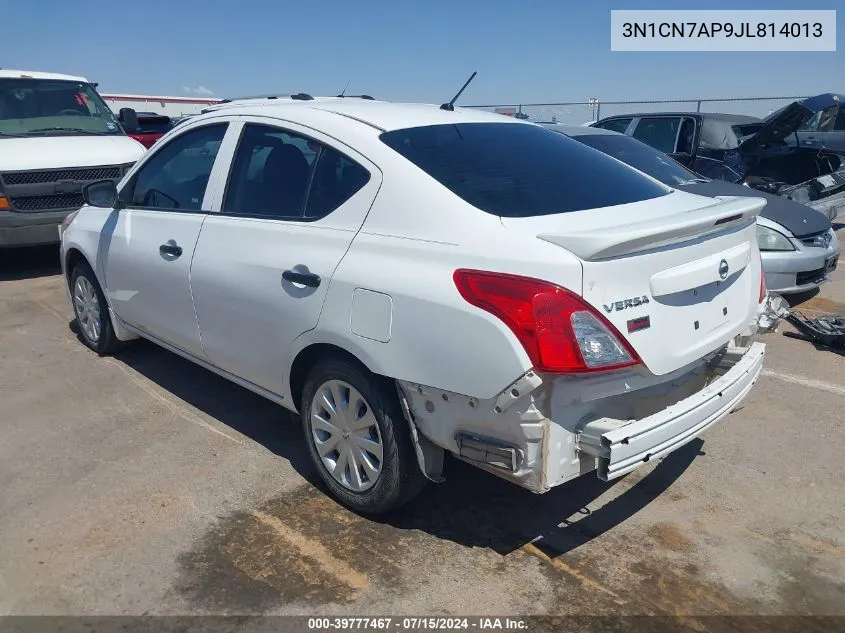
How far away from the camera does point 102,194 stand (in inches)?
194

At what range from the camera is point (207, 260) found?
3.87 meters

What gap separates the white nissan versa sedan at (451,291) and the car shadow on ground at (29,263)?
5.13 m

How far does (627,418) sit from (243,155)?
93.5 inches

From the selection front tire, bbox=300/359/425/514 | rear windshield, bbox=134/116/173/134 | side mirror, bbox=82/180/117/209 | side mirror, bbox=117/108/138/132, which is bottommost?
front tire, bbox=300/359/425/514

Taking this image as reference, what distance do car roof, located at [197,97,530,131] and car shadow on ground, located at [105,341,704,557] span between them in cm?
176

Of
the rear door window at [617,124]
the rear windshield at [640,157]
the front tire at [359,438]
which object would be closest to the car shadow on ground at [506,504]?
the front tire at [359,438]

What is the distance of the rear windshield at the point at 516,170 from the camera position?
3.05 metres

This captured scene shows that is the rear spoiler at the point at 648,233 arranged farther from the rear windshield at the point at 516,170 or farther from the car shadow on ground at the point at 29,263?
the car shadow on ground at the point at 29,263

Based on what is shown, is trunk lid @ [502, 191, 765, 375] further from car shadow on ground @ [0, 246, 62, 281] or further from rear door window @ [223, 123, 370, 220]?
car shadow on ground @ [0, 246, 62, 281]

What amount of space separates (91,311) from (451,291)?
12.5 feet

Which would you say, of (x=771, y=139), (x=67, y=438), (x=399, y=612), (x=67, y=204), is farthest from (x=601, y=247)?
(x=771, y=139)

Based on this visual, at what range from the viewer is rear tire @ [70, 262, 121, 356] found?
5.32 metres

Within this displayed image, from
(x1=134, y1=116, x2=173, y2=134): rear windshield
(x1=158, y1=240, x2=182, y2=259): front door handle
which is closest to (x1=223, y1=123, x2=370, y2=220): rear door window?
(x1=158, y1=240, x2=182, y2=259): front door handle

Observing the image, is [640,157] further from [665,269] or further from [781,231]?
[665,269]
